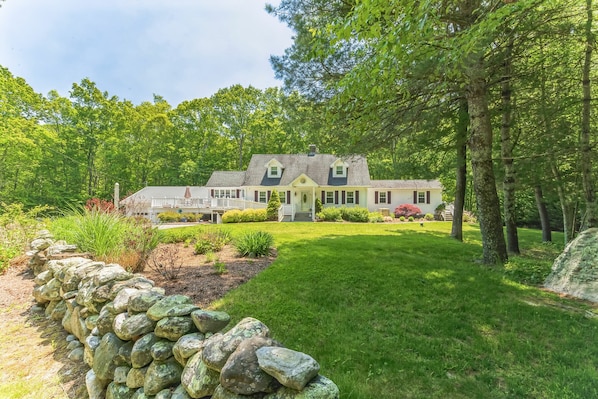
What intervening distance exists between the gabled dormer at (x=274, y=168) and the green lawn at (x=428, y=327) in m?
17.7

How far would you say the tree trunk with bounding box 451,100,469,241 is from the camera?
8.39 metres

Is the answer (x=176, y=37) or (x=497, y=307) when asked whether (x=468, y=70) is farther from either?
(x=176, y=37)

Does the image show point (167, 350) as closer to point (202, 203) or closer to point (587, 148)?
point (587, 148)

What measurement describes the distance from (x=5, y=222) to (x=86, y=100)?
2432cm

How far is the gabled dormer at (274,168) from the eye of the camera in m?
23.5

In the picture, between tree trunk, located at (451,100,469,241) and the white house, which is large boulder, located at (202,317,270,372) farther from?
the white house

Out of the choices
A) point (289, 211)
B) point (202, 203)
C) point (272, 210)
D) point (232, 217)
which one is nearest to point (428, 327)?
point (232, 217)

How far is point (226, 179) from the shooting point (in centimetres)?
2444

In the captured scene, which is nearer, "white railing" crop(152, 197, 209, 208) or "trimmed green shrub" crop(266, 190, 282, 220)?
"trimmed green shrub" crop(266, 190, 282, 220)

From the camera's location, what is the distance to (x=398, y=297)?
4.27 metres

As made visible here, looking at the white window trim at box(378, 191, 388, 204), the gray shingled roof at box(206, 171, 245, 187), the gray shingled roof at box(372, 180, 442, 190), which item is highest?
the gray shingled roof at box(206, 171, 245, 187)

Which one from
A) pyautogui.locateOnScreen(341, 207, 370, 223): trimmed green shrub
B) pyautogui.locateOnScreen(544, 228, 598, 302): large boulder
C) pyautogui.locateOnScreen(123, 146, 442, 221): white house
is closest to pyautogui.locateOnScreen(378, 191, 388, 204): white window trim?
pyautogui.locateOnScreen(123, 146, 442, 221): white house

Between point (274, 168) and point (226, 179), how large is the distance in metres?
4.43

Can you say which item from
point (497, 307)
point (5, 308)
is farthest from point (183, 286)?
point (497, 307)
